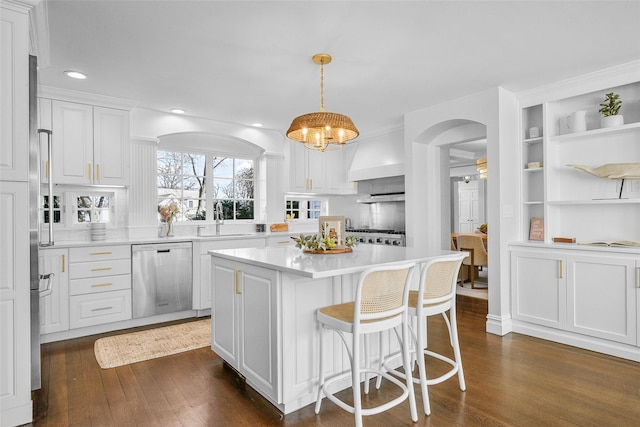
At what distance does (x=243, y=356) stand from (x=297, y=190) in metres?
3.63

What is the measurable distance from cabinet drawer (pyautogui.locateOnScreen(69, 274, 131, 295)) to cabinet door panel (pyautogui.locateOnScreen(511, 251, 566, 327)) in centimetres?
419

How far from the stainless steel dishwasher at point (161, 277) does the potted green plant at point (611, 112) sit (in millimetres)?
4528

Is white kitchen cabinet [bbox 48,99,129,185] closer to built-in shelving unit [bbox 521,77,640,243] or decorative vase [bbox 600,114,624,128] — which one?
built-in shelving unit [bbox 521,77,640,243]

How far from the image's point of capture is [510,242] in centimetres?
383

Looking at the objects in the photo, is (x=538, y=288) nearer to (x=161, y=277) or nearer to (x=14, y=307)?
(x=161, y=277)

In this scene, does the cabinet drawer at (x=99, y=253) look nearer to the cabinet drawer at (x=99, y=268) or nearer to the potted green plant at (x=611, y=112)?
the cabinet drawer at (x=99, y=268)

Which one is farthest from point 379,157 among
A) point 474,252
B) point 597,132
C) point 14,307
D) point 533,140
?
point 14,307

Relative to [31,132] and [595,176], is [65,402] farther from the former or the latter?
[595,176]

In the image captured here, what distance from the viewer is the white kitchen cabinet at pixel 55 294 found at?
3.48 metres

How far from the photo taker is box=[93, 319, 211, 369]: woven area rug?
10.2 feet

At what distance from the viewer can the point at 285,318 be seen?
2125mm

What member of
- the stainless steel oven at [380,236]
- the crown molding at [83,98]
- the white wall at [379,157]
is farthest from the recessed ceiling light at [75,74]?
the stainless steel oven at [380,236]

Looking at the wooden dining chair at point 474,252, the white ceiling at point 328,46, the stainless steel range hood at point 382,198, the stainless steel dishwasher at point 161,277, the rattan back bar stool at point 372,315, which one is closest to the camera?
the rattan back bar stool at point 372,315

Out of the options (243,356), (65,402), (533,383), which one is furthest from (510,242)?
(65,402)
